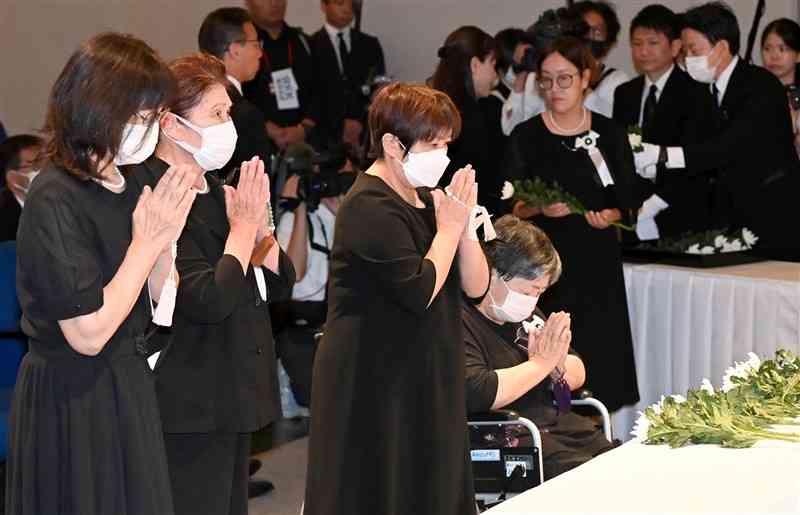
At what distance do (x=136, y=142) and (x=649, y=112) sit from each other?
3.66 meters

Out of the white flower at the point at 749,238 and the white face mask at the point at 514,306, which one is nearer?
the white face mask at the point at 514,306

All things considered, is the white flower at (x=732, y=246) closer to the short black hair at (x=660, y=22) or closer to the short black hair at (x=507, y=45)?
the short black hair at (x=660, y=22)

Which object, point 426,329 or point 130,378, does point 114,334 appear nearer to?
point 130,378

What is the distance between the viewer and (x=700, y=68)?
17.7 ft

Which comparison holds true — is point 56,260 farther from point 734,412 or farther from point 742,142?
point 742,142

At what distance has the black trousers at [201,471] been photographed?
9.70 ft

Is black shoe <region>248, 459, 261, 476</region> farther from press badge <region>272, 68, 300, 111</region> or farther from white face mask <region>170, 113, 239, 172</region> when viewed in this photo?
press badge <region>272, 68, 300, 111</region>

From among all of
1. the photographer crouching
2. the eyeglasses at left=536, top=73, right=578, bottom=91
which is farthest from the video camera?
the eyeglasses at left=536, top=73, right=578, bottom=91

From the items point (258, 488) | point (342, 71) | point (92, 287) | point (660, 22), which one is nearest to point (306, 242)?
point (258, 488)

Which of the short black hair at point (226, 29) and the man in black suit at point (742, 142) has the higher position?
the short black hair at point (226, 29)

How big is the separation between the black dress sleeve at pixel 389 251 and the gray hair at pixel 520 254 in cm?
48

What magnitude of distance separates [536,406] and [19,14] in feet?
15.8

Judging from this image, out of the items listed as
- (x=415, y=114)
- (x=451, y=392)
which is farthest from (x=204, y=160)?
(x=451, y=392)

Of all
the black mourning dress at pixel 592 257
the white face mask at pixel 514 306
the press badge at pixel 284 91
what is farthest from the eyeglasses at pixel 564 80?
the press badge at pixel 284 91
